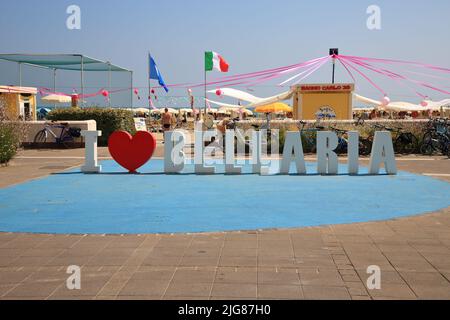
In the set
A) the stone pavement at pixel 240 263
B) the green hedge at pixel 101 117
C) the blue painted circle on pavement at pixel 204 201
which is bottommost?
the stone pavement at pixel 240 263

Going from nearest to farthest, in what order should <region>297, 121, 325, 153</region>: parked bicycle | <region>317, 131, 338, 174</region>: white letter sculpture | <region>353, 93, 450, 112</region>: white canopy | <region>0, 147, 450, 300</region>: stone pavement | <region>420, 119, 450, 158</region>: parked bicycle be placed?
<region>0, 147, 450, 300</region>: stone pavement < <region>317, 131, 338, 174</region>: white letter sculpture < <region>420, 119, 450, 158</region>: parked bicycle < <region>297, 121, 325, 153</region>: parked bicycle < <region>353, 93, 450, 112</region>: white canopy

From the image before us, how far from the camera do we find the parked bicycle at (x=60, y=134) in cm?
2117

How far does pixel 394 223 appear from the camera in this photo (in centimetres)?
760

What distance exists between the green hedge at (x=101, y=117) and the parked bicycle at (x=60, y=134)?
1697mm

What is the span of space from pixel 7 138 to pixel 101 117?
27.1 ft

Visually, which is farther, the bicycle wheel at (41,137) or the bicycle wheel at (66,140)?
the bicycle wheel at (41,137)

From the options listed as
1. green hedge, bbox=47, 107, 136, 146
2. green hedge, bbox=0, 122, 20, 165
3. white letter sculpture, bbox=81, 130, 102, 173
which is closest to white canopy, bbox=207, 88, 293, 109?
green hedge, bbox=47, 107, 136, 146

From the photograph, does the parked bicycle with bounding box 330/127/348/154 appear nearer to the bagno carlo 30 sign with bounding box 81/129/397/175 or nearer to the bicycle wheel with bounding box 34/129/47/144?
the bagno carlo 30 sign with bounding box 81/129/397/175

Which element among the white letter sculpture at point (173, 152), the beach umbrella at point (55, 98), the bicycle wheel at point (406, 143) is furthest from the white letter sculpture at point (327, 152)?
the beach umbrella at point (55, 98)

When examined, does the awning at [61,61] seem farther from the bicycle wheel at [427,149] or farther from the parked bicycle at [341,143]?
the bicycle wheel at [427,149]

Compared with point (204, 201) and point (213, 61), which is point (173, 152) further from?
point (213, 61)

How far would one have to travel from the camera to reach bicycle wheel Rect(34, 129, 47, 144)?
70.5ft
